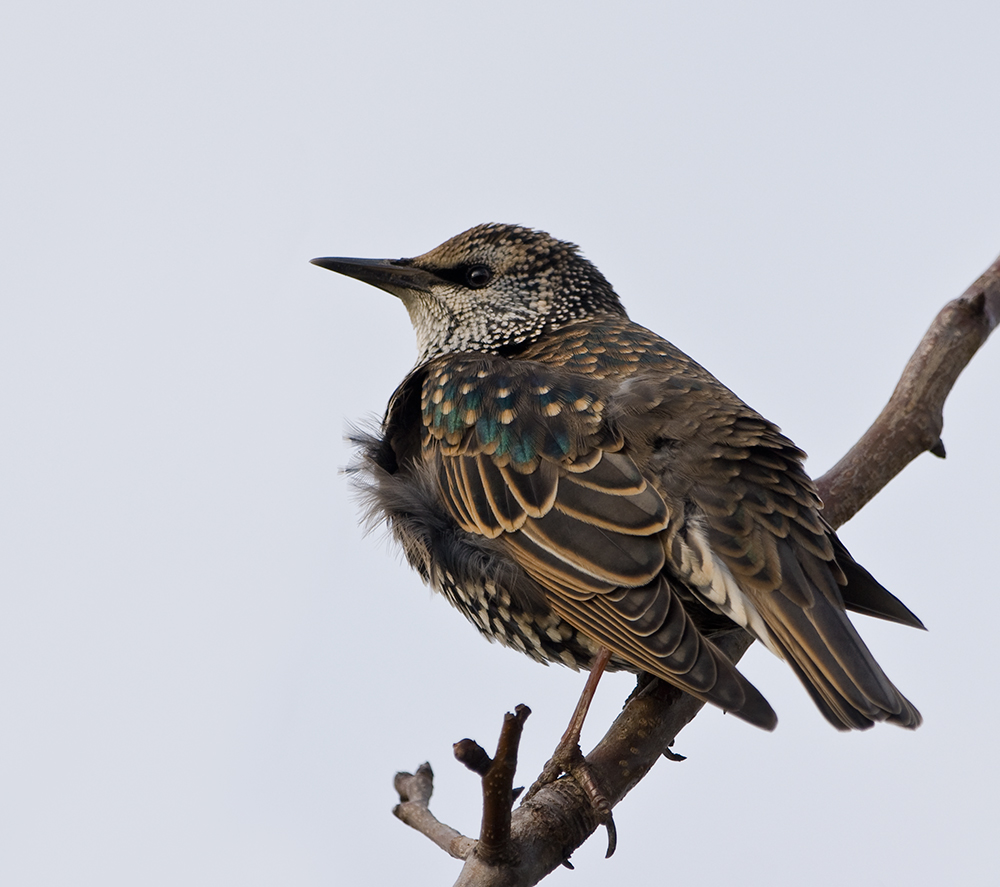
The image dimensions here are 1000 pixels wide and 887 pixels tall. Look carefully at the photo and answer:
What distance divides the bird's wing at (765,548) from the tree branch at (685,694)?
1.64 feet

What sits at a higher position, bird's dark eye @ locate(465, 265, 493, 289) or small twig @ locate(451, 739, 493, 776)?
bird's dark eye @ locate(465, 265, 493, 289)

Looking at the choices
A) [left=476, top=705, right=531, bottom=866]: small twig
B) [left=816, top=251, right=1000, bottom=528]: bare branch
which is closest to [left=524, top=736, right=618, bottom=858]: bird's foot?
[left=476, top=705, right=531, bottom=866]: small twig

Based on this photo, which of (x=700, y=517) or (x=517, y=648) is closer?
(x=700, y=517)

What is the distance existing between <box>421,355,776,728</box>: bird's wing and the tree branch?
27cm

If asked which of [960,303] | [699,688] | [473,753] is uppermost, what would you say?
[960,303]

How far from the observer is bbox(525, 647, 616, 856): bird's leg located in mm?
Result: 3764

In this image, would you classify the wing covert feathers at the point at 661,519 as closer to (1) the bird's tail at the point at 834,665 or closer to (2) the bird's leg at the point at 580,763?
(1) the bird's tail at the point at 834,665

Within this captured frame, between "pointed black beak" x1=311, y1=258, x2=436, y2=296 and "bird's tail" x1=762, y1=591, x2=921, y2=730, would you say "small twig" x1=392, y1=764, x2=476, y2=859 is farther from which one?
"pointed black beak" x1=311, y1=258, x2=436, y2=296

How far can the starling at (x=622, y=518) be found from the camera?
3885mm

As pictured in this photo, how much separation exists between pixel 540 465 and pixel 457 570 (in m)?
0.57

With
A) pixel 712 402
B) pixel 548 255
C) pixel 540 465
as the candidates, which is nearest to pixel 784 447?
pixel 712 402

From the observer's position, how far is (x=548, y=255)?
5887 millimetres

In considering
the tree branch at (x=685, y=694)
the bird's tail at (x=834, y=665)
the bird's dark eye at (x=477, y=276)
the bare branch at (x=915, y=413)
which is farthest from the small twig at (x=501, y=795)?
the bird's dark eye at (x=477, y=276)

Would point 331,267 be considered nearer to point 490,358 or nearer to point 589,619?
point 490,358
